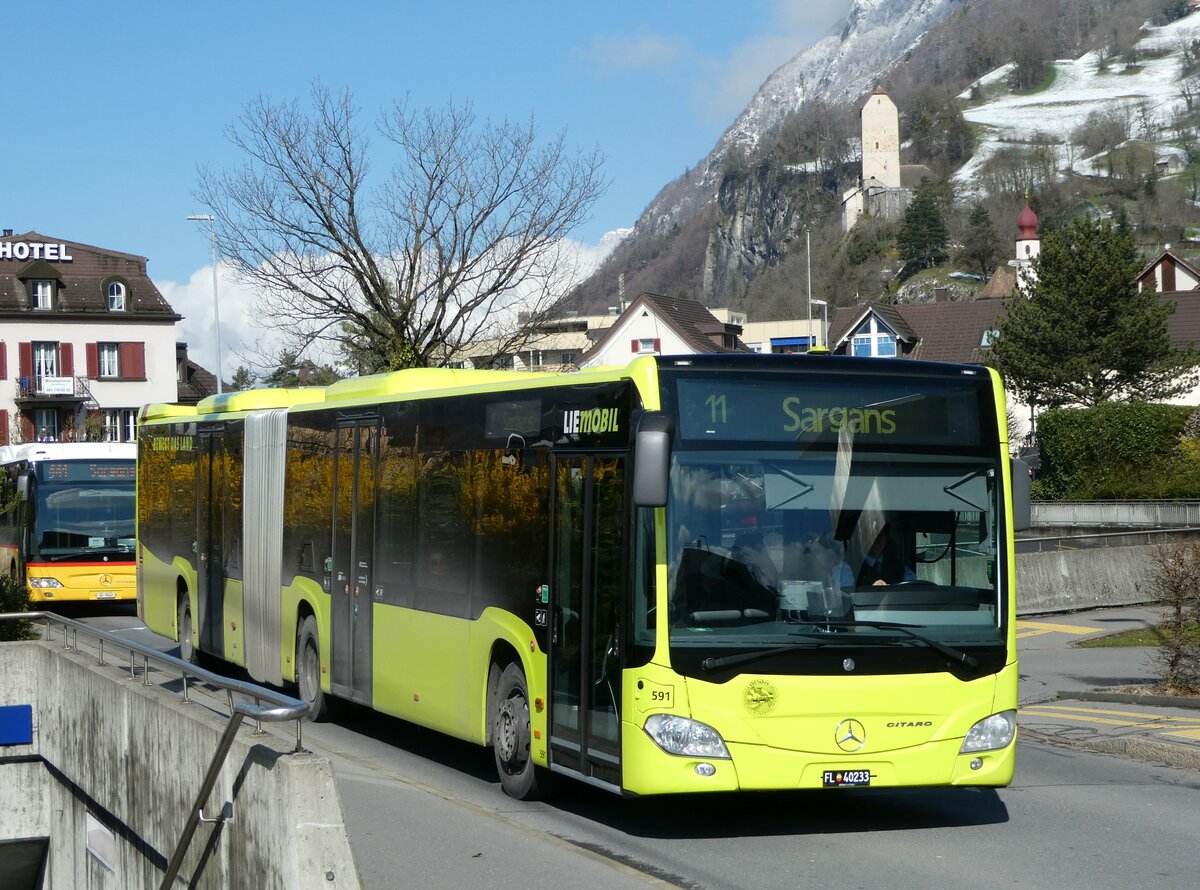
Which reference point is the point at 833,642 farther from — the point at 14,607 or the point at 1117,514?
the point at 1117,514

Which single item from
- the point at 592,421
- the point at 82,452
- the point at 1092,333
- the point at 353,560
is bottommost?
the point at 353,560

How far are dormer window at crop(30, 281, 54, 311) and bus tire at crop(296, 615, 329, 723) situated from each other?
70.1 m

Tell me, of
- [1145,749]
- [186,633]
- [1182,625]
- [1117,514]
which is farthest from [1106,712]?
[1117,514]

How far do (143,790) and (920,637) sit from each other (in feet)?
16.1

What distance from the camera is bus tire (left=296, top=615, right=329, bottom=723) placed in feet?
48.4

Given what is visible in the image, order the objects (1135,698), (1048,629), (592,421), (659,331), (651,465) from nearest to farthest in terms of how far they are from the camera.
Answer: (651,465)
(592,421)
(1135,698)
(1048,629)
(659,331)

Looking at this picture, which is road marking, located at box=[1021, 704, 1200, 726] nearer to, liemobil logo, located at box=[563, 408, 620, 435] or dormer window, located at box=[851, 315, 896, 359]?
liemobil logo, located at box=[563, 408, 620, 435]

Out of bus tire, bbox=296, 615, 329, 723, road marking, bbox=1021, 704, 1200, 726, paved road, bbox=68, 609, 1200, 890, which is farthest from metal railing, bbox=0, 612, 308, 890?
road marking, bbox=1021, 704, 1200, 726

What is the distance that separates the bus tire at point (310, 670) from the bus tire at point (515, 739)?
4.35m

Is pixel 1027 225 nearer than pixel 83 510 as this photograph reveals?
No

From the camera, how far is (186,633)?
1953 centimetres

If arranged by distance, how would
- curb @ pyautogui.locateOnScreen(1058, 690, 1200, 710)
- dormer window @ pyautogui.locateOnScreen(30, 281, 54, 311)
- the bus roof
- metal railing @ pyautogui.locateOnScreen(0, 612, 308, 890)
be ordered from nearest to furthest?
metal railing @ pyautogui.locateOnScreen(0, 612, 308, 890) → curb @ pyautogui.locateOnScreen(1058, 690, 1200, 710) → the bus roof → dormer window @ pyautogui.locateOnScreen(30, 281, 54, 311)

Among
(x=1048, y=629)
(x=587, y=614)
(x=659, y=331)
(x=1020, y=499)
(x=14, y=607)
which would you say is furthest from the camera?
(x=659, y=331)

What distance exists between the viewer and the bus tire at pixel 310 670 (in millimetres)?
14766
